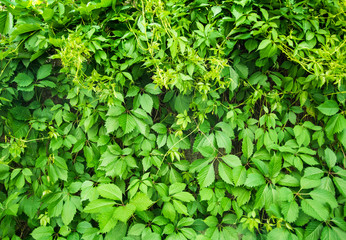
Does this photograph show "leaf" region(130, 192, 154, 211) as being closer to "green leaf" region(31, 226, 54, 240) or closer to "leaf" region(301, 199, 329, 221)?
"green leaf" region(31, 226, 54, 240)

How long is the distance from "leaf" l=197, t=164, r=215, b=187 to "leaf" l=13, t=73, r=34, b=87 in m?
1.21

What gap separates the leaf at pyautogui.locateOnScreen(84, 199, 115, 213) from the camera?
116cm

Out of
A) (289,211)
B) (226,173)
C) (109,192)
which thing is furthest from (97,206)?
(289,211)

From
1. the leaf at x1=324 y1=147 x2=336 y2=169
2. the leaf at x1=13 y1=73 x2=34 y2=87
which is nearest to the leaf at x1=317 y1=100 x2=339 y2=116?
the leaf at x1=324 y1=147 x2=336 y2=169

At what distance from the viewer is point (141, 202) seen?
3.97ft

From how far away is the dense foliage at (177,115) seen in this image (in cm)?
121

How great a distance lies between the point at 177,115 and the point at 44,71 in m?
0.92

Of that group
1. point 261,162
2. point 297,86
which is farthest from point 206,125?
point 297,86

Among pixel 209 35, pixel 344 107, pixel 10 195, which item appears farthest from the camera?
pixel 10 195

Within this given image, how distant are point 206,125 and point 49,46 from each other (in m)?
1.10

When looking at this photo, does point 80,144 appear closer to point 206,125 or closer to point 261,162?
point 206,125

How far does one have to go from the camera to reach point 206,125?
1.37m

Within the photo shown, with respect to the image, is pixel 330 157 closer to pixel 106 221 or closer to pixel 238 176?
pixel 238 176

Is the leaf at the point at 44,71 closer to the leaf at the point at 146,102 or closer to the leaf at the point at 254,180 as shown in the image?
the leaf at the point at 146,102
